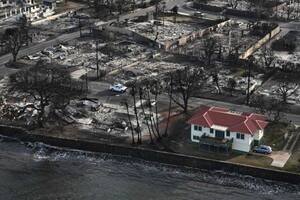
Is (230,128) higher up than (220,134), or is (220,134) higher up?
(230,128)

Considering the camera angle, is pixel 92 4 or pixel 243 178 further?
pixel 92 4

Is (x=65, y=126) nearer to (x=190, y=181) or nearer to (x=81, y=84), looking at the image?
(x=81, y=84)

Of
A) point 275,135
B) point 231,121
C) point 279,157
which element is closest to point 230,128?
point 231,121

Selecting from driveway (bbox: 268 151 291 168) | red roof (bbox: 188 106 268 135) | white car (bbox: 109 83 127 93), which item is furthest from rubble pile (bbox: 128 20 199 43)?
driveway (bbox: 268 151 291 168)

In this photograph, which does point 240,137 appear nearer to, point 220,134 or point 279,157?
point 220,134

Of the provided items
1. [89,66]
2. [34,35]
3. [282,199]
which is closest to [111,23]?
[34,35]

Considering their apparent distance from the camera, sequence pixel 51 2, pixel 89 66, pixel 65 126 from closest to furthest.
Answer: pixel 65 126, pixel 89 66, pixel 51 2

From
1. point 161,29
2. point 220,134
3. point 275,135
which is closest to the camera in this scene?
point 220,134
